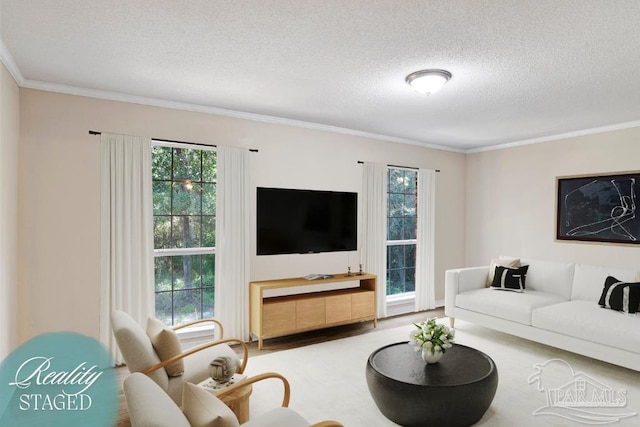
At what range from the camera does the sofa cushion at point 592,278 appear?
168 inches

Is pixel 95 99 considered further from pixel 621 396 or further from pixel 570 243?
pixel 570 243

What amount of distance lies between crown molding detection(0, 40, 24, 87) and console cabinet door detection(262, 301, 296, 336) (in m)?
3.11

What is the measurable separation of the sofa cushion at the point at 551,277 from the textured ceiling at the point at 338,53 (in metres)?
1.89

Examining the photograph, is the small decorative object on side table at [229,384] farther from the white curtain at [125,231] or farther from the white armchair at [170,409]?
the white curtain at [125,231]

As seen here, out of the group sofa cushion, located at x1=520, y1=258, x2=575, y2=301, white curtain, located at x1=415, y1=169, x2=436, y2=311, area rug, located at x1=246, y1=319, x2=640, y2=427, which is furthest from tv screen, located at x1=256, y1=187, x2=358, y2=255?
sofa cushion, located at x1=520, y1=258, x2=575, y2=301

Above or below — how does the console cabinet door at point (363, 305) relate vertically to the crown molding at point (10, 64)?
below

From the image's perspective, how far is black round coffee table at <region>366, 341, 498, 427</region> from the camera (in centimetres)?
255

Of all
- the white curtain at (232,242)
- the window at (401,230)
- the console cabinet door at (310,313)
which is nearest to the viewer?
the white curtain at (232,242)

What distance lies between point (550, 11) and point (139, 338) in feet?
10.4

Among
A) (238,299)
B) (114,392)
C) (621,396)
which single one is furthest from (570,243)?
(114,392)

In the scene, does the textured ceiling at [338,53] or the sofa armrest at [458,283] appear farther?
the sofa armrest at [458,283]

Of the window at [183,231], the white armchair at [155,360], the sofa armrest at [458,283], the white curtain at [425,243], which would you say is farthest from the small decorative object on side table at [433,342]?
the white curtain at [425,243]

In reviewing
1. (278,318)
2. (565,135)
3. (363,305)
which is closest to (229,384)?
(278,318)

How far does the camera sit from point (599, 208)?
502 centimetres
